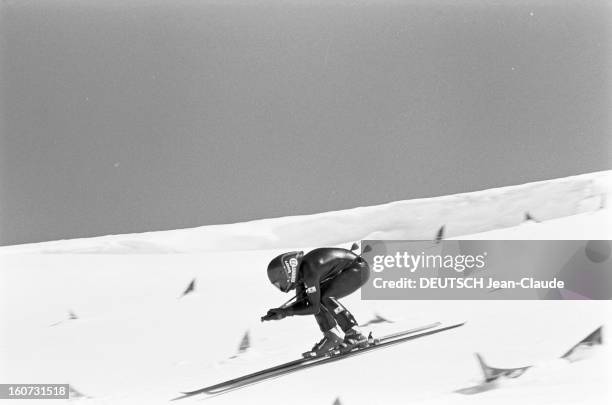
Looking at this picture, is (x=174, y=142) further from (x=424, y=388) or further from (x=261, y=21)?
(x=424, y=388)

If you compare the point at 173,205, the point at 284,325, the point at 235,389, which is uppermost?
the point at 173,205

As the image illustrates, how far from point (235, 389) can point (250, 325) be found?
32cm

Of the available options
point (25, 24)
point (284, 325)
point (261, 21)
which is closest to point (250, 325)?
point (284, 325)

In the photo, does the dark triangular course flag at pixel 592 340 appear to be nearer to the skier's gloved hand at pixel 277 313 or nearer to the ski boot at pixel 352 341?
the ski boot at pixel 352 341

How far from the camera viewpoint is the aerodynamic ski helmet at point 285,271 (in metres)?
3.28

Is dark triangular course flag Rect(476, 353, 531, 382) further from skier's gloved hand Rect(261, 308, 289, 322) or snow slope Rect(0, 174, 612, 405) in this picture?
skier's gloved hand Rect(261, 308, 289, 322)

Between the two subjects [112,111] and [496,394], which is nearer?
[496,394]

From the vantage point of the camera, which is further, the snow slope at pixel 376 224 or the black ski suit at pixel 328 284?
the snow slope at pixel 376 224

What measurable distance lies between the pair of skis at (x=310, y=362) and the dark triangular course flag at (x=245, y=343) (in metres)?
0.13

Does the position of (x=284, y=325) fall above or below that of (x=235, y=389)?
above

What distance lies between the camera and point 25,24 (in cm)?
333

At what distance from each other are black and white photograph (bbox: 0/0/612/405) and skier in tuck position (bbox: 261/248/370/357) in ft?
0.04

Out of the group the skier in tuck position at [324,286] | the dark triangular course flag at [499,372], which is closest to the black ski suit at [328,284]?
the skier in tuck position at [324,286]

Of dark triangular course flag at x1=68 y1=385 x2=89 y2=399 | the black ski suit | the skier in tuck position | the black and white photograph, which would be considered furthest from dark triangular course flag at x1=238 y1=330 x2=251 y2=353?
dark triangular course flag at x1=68 y1=385 x2=89 y2=399
